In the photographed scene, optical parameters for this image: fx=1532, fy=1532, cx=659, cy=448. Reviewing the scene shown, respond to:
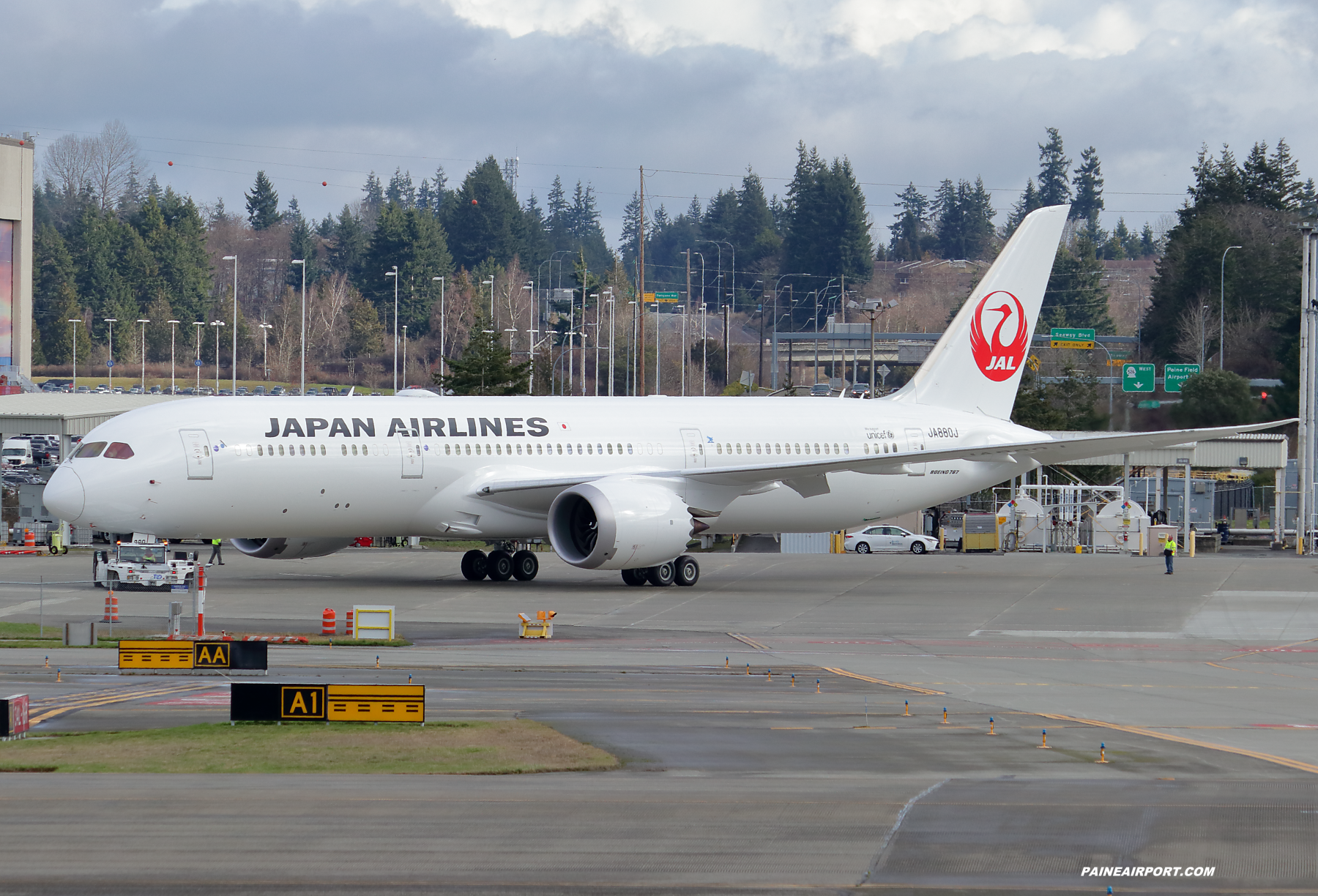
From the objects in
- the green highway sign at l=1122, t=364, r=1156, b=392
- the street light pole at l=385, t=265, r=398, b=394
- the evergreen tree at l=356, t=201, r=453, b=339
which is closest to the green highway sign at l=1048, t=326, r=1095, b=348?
the green highway sign at l=1122, t=364, r=1156, b=392

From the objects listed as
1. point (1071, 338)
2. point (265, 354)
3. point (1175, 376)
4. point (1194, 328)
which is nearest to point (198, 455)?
point (1175, 376)

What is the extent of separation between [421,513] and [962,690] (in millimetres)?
18423

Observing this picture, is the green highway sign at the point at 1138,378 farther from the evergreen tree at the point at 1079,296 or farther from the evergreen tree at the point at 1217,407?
the evergreen tree at the point at 1079,296

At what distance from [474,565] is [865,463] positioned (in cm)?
1139

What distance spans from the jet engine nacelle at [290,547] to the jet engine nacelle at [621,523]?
6616 millimetres

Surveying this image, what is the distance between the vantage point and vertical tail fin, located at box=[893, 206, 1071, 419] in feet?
159

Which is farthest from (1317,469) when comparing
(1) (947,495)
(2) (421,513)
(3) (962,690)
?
(3) (962,690)

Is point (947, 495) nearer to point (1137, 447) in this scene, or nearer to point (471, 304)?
point (1137, 447)

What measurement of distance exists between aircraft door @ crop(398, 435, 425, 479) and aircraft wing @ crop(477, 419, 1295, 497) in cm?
167

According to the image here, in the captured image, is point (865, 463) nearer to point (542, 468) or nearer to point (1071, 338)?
point (542, 468)

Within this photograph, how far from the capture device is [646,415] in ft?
141

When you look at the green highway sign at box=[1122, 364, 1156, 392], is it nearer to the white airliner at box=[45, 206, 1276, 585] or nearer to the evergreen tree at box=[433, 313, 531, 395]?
the evergreen tree at box=[433, 313, 531, 395]

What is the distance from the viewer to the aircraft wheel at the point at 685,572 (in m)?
42.3

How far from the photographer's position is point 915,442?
151ft
